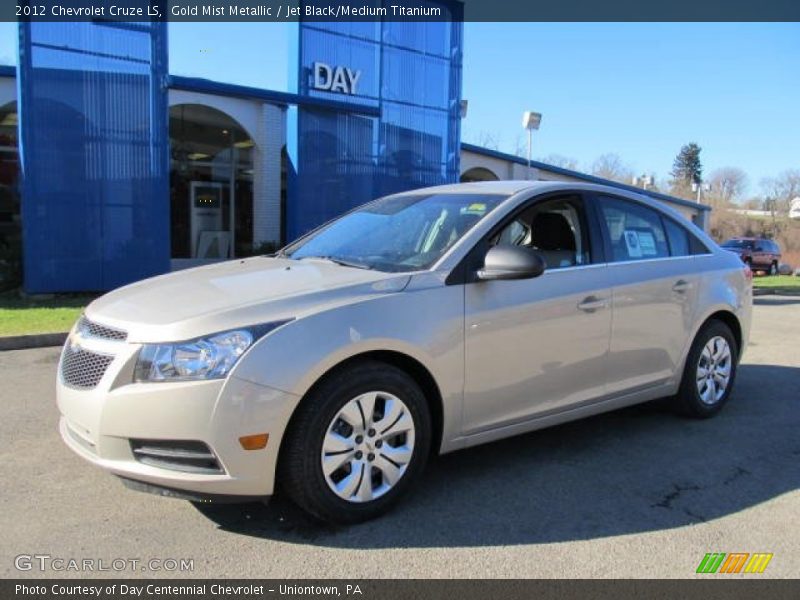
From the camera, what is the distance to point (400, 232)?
4.38 meters

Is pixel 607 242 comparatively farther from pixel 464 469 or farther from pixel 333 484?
pixel 333 484

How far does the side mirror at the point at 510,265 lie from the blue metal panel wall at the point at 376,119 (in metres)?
11.6

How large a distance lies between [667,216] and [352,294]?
9.62 feet

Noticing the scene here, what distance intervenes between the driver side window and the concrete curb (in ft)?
20.5

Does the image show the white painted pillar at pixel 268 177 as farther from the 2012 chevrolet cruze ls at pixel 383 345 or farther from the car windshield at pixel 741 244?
the car windshield at pixel 741 244

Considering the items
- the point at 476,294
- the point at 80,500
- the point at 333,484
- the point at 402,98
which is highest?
the point at 402,98

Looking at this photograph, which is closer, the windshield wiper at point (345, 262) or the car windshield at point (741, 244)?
the windshield wiper at point (345, 262)

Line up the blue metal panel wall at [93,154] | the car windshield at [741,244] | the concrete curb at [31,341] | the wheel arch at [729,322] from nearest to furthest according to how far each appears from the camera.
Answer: the wheel arch at [729,322] < the concrete curb at [31,341] < the blue metal panel wall at [93,154] < the car windshield at [741,244]

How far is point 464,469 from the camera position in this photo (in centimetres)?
430

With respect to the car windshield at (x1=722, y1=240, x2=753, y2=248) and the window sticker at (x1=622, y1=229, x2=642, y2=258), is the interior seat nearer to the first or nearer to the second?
the window sticker at (x1=622, y1=229, x2=642, y2=258)

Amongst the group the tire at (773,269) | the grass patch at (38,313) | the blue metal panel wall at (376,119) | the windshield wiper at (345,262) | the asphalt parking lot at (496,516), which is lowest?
the tire at (773,269)

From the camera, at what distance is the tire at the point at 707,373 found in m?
5.27

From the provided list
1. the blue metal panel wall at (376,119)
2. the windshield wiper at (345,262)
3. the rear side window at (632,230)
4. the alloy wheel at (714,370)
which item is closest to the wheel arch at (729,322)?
the alloy wheel at (714,370)
